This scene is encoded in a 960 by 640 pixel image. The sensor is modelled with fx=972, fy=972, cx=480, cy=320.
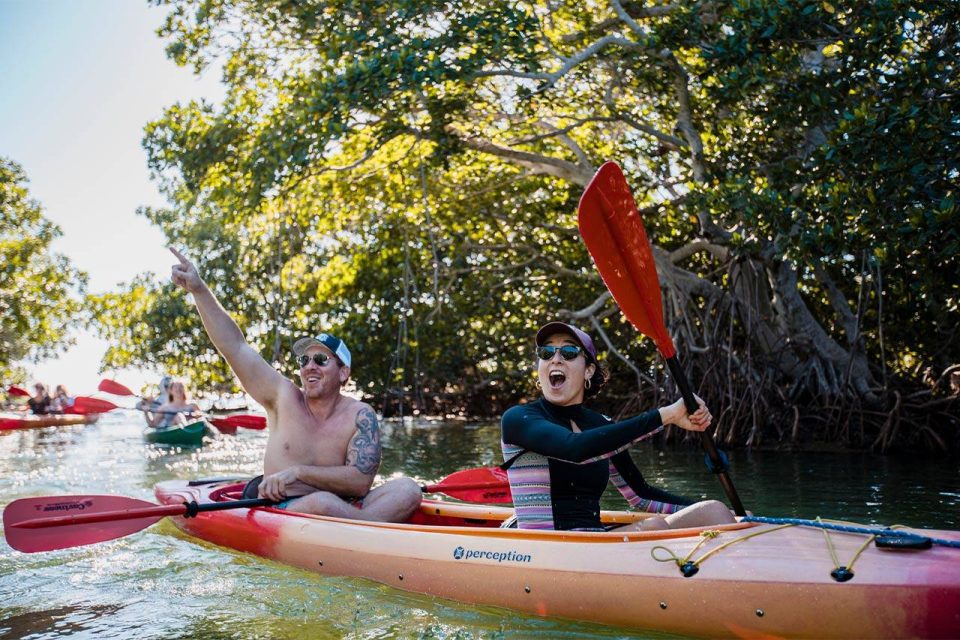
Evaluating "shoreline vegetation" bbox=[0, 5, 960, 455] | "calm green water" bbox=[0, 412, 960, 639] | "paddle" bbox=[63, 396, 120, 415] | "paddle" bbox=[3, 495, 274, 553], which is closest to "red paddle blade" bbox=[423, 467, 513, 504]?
"paddle" bbox=[3, 495, 274, 553]

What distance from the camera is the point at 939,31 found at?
7.62 metres

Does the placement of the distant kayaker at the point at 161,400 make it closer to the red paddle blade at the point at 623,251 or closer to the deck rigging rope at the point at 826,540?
the red paddle blade at the point at 623,251

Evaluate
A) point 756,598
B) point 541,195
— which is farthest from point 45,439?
point 756,598

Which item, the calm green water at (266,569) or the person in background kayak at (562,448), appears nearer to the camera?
the person in background kayak at (562,448)

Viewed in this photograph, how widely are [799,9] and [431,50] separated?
11.7 feet

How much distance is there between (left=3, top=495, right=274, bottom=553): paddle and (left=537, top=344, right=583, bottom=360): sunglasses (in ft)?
6.63

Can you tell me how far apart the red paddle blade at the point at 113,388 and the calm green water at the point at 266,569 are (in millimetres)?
2011

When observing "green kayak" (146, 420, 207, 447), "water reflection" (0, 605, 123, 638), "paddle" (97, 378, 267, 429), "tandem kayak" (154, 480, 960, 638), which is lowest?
"water reflection" (0, 605, 123, 638)

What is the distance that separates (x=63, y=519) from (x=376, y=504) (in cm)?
146

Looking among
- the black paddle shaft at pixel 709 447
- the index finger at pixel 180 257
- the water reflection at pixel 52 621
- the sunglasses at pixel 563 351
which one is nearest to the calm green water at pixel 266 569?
the water reflection at pixel 52 621

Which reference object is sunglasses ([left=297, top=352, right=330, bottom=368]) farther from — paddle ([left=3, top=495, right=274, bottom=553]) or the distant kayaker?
the distant kayaker

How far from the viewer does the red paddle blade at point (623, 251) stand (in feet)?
12.8

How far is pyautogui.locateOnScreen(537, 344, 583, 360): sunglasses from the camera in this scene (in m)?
3.67

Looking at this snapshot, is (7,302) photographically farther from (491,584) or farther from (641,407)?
(491,584)
